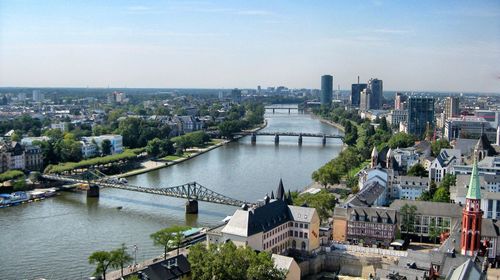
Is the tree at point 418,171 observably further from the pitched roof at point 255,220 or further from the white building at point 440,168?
the pitched roof at point 255,220

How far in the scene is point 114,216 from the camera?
20266 millimetres

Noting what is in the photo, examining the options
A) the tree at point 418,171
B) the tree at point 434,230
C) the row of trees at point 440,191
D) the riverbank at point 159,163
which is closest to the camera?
the tree at point 434,230

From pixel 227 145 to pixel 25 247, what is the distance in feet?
93.9

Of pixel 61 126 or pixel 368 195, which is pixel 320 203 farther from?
pixel 61 126

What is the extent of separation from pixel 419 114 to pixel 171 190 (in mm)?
30969

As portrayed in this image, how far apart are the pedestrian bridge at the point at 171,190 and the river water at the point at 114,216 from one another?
0.40 m

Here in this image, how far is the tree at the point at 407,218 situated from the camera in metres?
17.7

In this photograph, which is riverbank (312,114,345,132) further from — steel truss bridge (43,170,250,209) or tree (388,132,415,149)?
steel truss bridge (43,170,250,209)

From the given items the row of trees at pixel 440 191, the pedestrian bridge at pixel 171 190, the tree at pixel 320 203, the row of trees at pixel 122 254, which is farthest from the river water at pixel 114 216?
the row of trees at pixel 440 191

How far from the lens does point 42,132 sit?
42.2 m

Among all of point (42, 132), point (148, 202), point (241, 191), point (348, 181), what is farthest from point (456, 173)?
point (42, 132)

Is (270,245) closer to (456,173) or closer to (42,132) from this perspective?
(456,173)

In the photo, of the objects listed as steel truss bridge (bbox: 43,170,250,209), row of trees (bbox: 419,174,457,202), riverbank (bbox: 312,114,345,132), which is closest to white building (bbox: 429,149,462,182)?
row of trees (bbox: 419,174,457,202)

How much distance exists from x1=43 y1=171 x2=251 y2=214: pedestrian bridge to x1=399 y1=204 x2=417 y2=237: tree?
5485 millimetres
